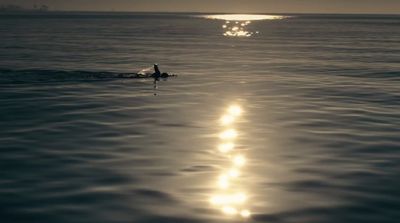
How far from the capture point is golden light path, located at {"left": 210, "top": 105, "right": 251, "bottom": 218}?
15159 mm

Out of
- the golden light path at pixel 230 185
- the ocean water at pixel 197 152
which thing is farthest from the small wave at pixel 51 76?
the golden light path at pixel 230 185

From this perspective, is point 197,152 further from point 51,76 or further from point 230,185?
point 51,76

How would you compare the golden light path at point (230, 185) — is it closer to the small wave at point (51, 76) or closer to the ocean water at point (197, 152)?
the ocean water at point (197, 152)

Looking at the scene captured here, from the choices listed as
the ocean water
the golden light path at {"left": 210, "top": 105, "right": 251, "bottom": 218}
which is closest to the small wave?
the ocean water

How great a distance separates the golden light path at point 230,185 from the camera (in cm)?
1516

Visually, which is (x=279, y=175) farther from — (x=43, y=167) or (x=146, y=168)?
(x=43, y=167)

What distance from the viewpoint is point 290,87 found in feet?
140

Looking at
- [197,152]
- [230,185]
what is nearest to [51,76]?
[197,152]

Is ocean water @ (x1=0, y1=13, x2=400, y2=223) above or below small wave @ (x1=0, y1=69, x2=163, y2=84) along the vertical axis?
below

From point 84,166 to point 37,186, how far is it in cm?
239

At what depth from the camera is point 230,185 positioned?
17.2m

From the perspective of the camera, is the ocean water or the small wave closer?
the ocean water

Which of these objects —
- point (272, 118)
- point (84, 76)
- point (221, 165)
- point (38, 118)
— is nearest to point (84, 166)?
point (221, 165)

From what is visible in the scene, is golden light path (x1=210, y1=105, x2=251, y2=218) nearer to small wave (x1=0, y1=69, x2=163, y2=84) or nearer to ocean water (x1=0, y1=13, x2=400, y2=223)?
ocean water (x1=0, y1=13, x2=400, y2=223)
